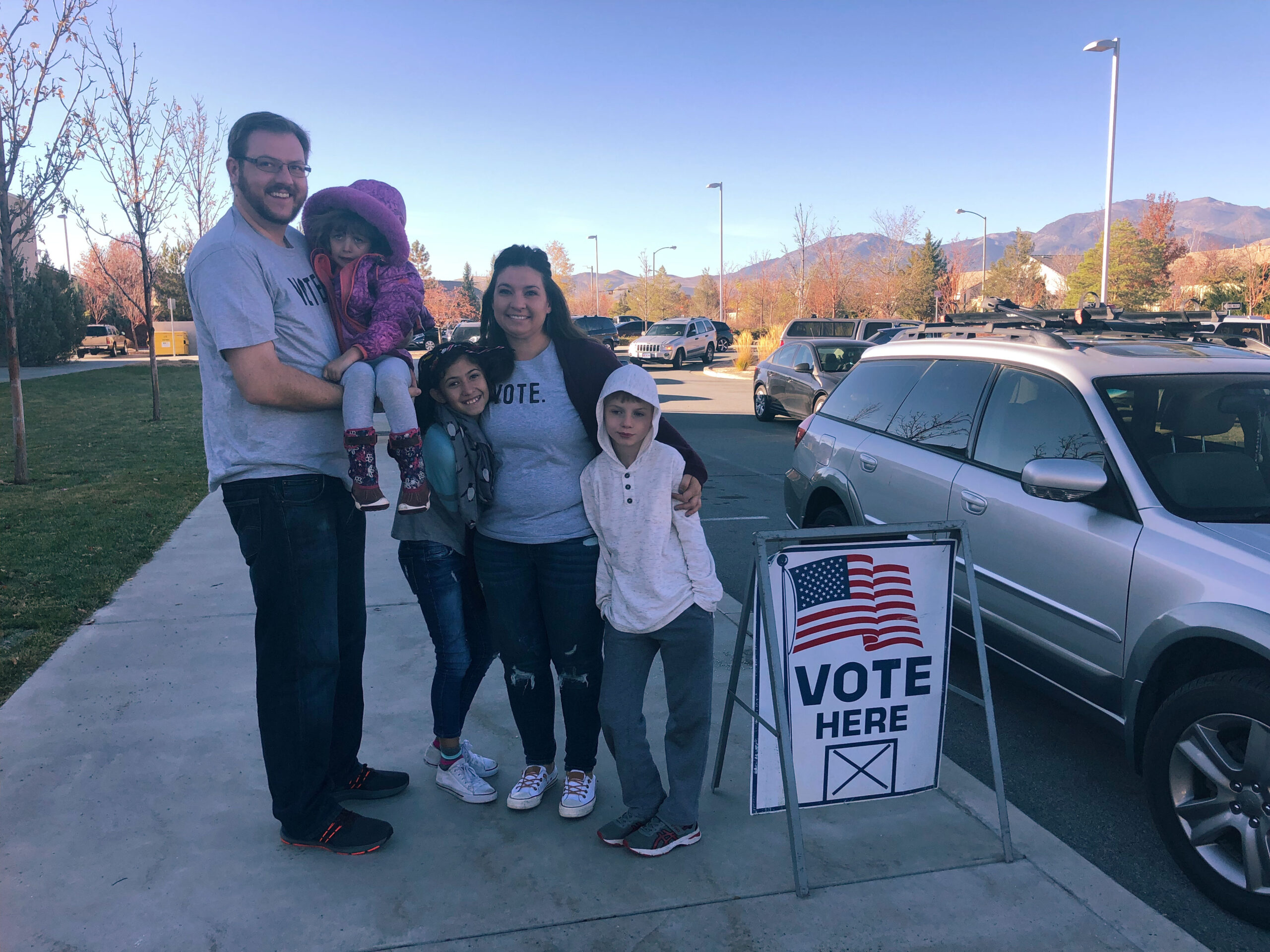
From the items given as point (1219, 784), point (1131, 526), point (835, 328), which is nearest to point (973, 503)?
point (1131, 526)

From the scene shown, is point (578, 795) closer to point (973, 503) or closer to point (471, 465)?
point (471, 465)

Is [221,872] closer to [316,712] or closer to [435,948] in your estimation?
[316,712]

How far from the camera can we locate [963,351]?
4570 mm

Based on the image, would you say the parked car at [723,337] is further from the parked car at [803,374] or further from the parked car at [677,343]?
the parked car at [803,374]

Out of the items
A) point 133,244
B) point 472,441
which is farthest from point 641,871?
point 133,244

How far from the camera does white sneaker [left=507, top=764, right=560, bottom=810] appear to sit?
313cm

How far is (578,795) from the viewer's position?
308cm

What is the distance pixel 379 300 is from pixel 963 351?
307 cm

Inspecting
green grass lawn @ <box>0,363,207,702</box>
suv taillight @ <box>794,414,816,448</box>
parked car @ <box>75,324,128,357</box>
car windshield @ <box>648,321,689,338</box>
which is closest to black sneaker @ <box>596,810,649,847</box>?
green grass lawn @ <box>0,363,207,702</box>

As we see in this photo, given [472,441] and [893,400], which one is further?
[893,400]

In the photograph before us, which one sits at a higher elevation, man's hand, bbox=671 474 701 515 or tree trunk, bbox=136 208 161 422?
tree trunk, bbox=136 208 161 422

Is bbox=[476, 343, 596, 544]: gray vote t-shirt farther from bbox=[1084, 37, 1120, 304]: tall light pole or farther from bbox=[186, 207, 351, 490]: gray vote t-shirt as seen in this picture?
bbox=[1084, 37, 1120, 304]: tall light pole

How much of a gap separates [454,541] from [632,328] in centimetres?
5236

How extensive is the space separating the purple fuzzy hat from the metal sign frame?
1459 mm
